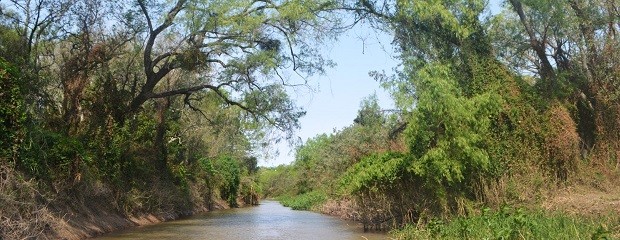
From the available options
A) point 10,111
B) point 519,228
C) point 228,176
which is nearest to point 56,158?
point 10,111

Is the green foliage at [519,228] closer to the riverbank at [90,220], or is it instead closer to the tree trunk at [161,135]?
the riverbank at [90,220]

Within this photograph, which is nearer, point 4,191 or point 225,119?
point 4,191

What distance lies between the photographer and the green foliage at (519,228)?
10.7 meters

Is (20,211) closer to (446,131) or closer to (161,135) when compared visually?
(446,131)

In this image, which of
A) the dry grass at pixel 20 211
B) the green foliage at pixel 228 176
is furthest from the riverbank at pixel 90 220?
the green foliage at pixel 228 176

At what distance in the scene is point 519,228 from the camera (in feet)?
36.2

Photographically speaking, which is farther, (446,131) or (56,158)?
(56,158)

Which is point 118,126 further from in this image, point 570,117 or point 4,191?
point 570,117

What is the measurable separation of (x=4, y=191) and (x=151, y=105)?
58.3 feet

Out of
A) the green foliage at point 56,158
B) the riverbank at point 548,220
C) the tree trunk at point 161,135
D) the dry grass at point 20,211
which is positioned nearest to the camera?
the riverbank at point 548,220

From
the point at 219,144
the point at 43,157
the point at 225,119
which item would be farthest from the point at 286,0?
the point at 219,144

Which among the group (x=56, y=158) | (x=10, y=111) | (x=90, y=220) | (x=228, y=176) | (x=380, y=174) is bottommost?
(x=90, y=220)

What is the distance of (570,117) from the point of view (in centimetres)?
2042

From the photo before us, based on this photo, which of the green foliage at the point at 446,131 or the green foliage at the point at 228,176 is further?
the green foliage at the point at 228,176
